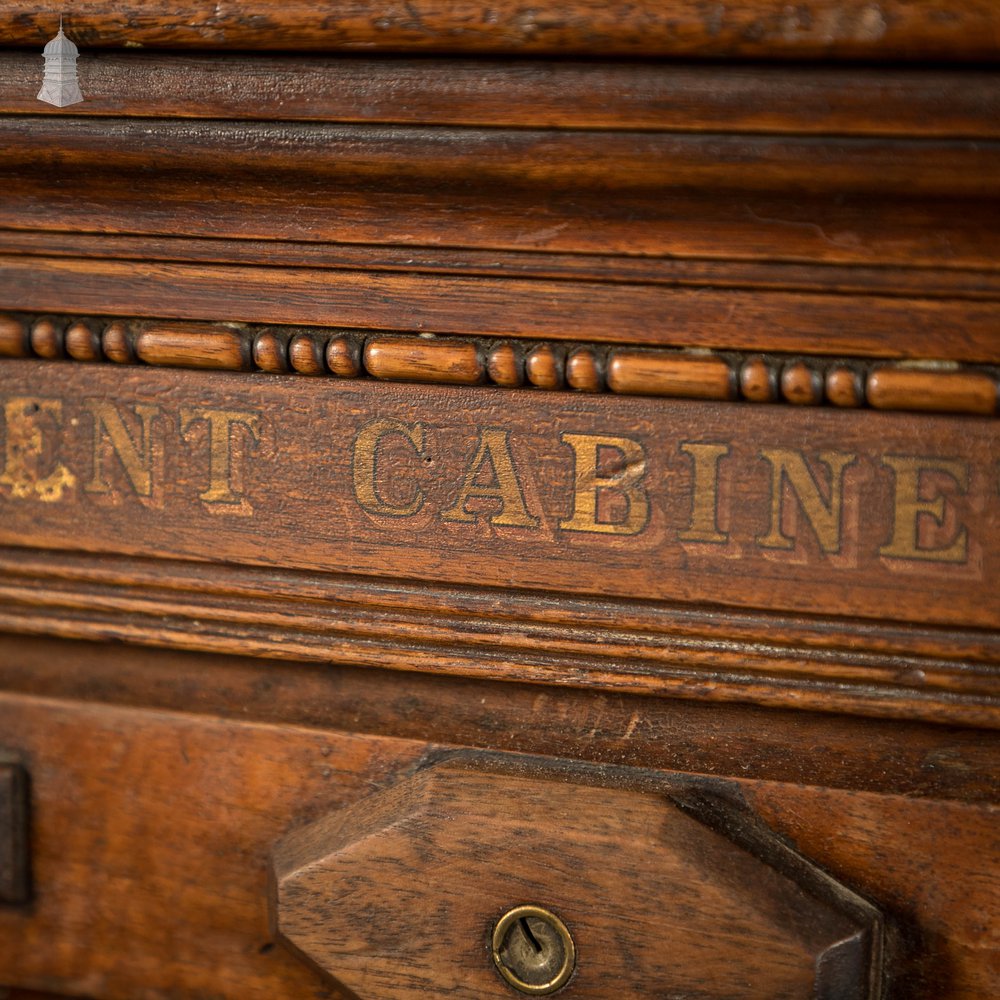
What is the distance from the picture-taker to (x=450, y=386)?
2.04ft

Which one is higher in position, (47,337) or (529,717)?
(47,337)

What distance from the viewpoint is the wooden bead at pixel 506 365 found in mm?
607

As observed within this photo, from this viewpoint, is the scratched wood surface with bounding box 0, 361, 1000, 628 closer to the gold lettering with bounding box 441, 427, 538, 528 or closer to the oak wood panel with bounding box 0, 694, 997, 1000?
the gold lettering with bounding box 441, 427, 538, 528

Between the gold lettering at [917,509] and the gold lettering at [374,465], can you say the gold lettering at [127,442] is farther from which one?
the gold lettering at [917,509]

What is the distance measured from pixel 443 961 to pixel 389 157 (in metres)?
0.39

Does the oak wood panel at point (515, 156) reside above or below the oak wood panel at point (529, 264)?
above

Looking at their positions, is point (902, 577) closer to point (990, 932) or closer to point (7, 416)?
point (990, 932)

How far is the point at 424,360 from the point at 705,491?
0.49ft

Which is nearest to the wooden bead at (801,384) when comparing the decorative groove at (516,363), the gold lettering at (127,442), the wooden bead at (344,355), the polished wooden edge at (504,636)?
the decorative groove at (516,363)

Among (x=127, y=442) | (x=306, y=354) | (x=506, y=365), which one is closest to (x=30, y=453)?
(x=127, y=442)

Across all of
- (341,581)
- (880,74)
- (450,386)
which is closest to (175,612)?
(341,581)

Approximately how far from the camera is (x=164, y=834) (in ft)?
2.29

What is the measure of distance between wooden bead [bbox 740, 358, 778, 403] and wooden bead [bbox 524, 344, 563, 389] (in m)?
0.09

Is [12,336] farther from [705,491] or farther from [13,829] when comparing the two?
[705,491]
